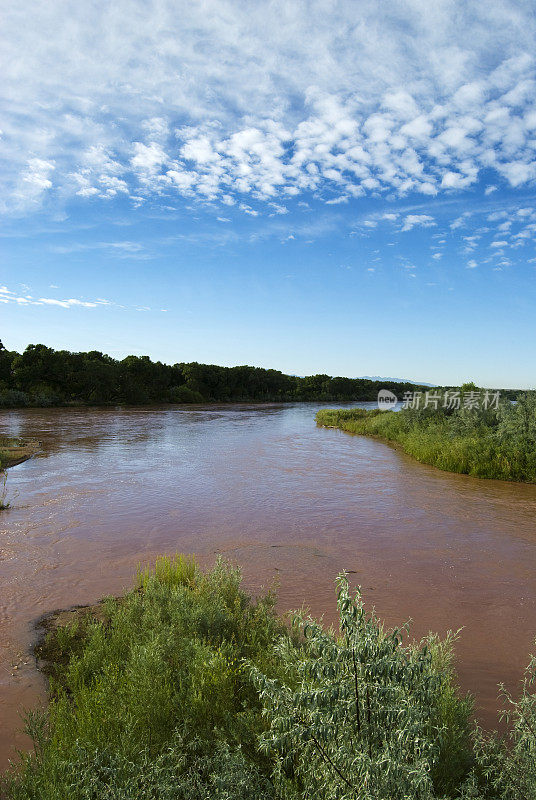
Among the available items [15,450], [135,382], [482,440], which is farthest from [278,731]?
[135,382]

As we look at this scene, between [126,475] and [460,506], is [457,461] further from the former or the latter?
[126,475]

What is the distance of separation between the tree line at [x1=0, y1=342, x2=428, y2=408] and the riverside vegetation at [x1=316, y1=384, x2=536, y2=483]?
36.7 m

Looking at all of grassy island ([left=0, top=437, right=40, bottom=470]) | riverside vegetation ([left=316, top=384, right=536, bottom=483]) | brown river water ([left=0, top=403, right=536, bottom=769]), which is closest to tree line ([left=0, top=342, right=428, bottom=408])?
grassy island ([left=0, top=437, right=40, bottom=470])

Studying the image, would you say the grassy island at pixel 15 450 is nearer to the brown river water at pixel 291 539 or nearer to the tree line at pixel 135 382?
the brown river water at pixel 291 539

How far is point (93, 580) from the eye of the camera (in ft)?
22.6

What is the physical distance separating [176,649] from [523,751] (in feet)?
8.31

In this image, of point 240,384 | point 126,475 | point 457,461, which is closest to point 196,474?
point 126,475

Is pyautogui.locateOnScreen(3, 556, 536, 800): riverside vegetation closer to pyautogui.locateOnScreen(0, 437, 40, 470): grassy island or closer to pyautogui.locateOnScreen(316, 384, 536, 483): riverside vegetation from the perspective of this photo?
pyautogui.locateOnScreen(316, 384, 536, 483): riverside vegetation

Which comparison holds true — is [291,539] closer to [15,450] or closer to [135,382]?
[15,450]

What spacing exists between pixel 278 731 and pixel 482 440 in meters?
15.6

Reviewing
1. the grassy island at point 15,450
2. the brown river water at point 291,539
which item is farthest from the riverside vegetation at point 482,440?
the grassy island at point 15,450

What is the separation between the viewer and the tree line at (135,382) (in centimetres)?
4950

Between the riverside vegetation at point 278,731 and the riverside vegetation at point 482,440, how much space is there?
12.8 meters

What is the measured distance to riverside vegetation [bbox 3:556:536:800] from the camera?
241 centimetres
